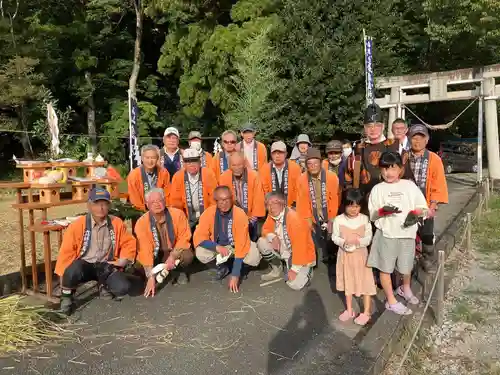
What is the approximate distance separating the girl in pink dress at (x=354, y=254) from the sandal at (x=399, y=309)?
20cm

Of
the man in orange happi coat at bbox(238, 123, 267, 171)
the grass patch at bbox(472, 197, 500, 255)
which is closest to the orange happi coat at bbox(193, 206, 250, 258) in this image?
the man in orange happi coat at bbox(238, 123, 267, 171)

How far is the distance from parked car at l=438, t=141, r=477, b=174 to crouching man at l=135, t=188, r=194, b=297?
69.7ft

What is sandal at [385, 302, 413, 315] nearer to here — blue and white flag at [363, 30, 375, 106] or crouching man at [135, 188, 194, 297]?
crouching man at [135, 188, 194, 297]

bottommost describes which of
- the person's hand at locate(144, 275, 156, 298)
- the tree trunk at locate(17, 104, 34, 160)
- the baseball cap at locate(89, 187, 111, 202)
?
the person's hand at locate(144, 275, 156, 298)

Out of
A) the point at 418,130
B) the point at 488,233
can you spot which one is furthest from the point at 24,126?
the point at 418,130

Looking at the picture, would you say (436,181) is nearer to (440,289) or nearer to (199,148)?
(440,289)

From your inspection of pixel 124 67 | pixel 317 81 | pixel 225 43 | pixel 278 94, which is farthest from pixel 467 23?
pixel 124 67

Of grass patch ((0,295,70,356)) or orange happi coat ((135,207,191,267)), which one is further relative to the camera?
orange happi coat ((135,207,191,267))

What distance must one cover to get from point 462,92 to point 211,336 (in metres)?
15.4

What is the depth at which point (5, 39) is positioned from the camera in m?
17.5

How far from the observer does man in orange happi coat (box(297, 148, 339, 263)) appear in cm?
572

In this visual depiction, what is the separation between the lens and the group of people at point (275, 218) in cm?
427

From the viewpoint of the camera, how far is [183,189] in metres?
5.87

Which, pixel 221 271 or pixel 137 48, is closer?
pixel 221 271
